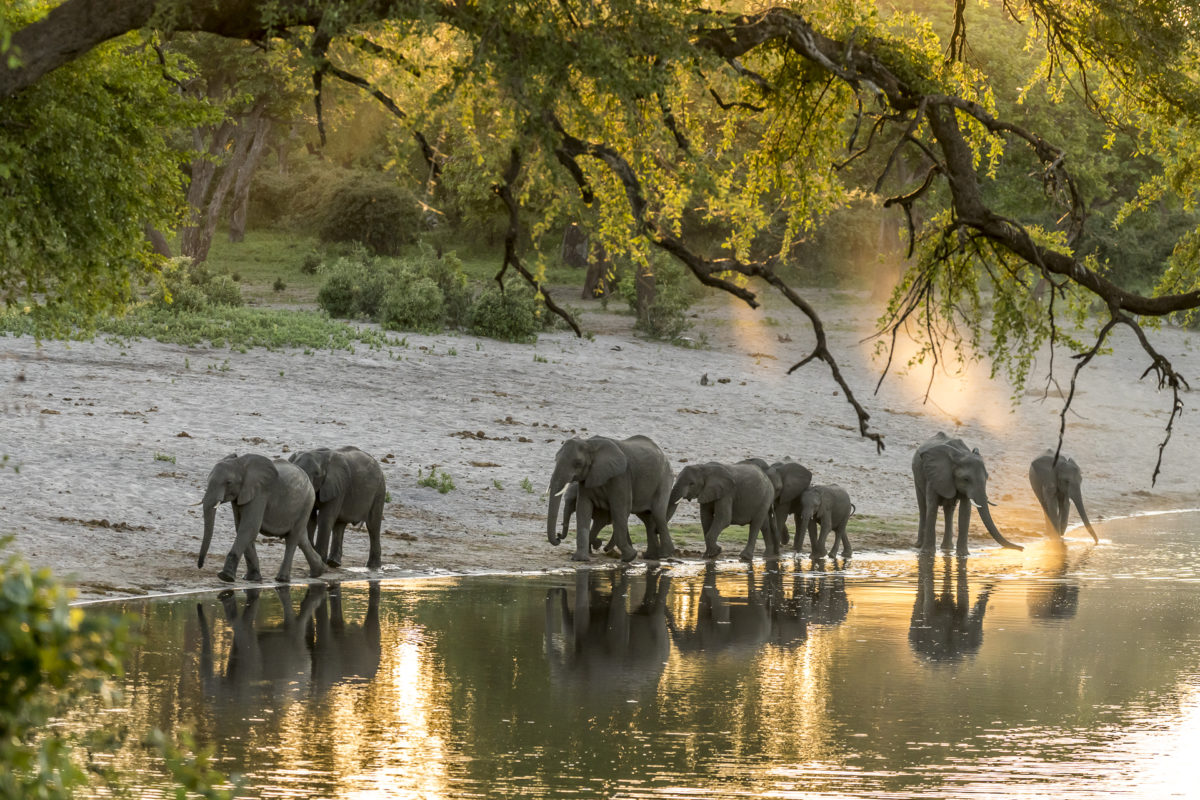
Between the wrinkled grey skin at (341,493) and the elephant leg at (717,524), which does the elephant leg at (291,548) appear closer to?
the wrinkled grey skin at (341,493)

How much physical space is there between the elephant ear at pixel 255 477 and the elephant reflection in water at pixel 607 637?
279 centimetres

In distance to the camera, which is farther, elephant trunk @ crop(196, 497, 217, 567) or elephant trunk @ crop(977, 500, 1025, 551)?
elephant trunk @ crop(977, 500, 1025, 551)

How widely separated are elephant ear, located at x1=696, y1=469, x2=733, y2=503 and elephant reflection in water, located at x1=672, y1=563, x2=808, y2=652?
233cm

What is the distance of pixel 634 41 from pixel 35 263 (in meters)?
4.74

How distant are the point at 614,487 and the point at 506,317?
15388mm

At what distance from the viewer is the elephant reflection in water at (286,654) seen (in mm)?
10219

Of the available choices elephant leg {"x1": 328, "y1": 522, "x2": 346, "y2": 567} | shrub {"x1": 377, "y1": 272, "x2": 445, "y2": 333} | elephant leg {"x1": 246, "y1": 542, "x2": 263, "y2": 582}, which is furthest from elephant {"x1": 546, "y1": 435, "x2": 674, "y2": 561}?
shrub {"x1": 377, "y1": 272, "x2": 445, "y2": 333}

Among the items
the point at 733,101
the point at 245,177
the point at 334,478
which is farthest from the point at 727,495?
the point at 245,177

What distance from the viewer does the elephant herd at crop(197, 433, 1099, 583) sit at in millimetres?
14750

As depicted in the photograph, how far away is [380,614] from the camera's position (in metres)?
13.5

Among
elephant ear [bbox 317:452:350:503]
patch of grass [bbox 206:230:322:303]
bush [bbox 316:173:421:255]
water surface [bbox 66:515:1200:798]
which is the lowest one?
water surface [bbox 66:515:1200:798]

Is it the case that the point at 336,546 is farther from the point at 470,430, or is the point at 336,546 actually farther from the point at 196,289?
the point at 196,289

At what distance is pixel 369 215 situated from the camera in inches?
2095

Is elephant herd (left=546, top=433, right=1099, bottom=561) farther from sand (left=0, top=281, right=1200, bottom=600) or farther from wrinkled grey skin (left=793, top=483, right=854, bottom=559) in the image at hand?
sand (left=0, top=281, right=1200, bottom=600)
